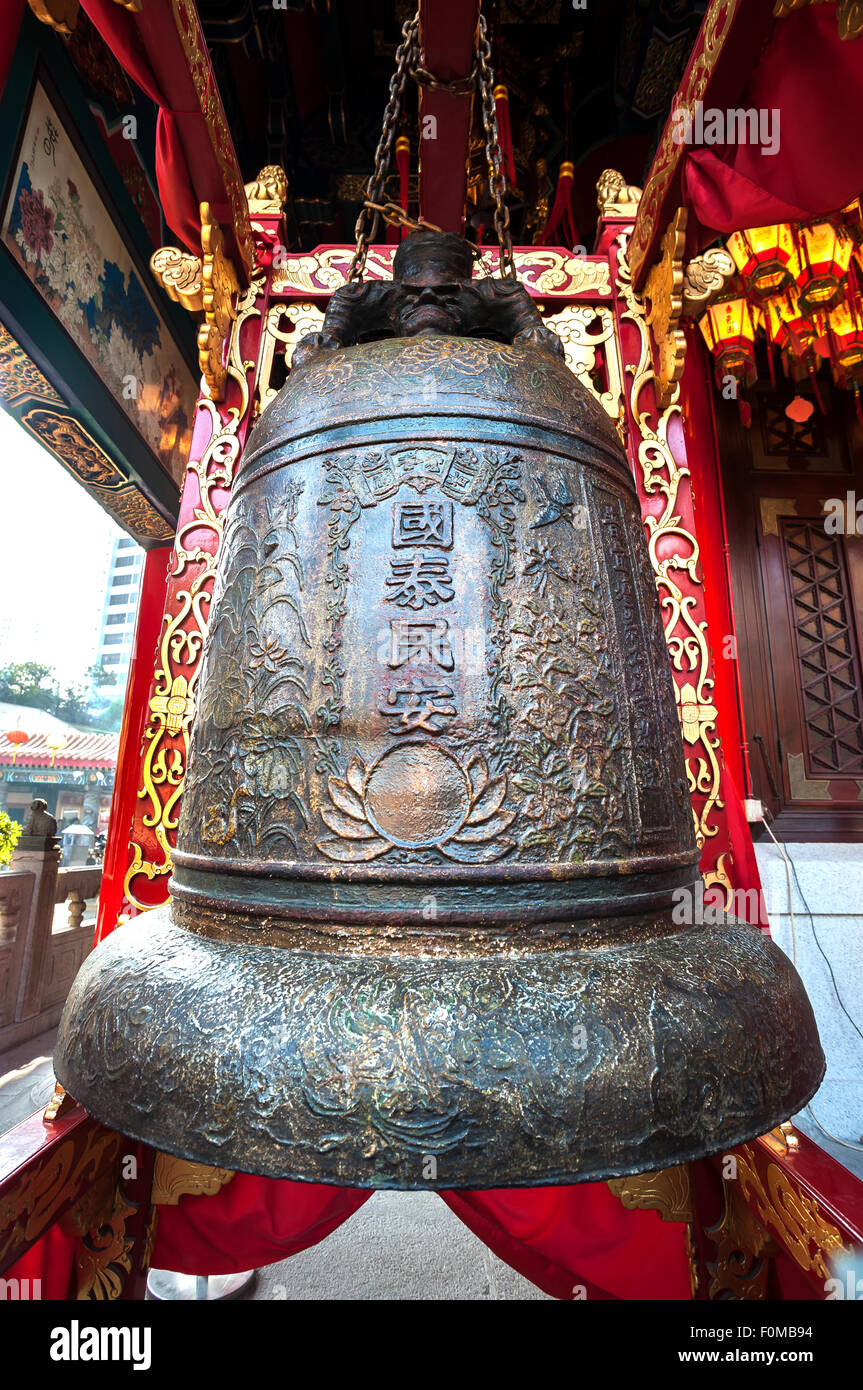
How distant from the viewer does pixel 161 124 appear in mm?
1591

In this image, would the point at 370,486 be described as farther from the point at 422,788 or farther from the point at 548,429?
the point at 422,788

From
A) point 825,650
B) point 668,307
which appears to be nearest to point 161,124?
point 668,307

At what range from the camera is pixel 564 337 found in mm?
1939

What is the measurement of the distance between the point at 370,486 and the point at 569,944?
22.7 inches

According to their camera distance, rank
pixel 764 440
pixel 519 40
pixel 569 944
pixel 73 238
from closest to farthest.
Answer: pixel 569 944 → pixel 73 238 → pixel 519 40 → pixel 764 440

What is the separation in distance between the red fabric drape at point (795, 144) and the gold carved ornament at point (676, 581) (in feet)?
1.31

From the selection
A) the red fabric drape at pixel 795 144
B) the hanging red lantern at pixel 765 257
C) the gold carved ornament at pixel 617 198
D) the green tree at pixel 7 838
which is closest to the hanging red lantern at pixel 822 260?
the hanging red lantern at pixel 765 257

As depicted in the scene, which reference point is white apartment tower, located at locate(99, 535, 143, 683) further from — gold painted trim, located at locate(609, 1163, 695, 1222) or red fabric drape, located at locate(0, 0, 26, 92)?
gold painted trim, located at locate(609, 1163, 695, 1222)

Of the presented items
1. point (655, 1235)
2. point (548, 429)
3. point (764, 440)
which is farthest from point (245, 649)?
point (764, 440)

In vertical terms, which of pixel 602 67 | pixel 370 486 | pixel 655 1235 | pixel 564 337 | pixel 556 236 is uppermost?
pixel 602 67

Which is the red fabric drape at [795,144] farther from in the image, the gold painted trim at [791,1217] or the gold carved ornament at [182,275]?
the gold painted trim at [791,1217]

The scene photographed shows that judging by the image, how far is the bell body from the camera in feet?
1.85

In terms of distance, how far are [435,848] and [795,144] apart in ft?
5.55

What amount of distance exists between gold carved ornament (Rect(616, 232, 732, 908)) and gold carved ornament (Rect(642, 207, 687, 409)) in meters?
0.03
